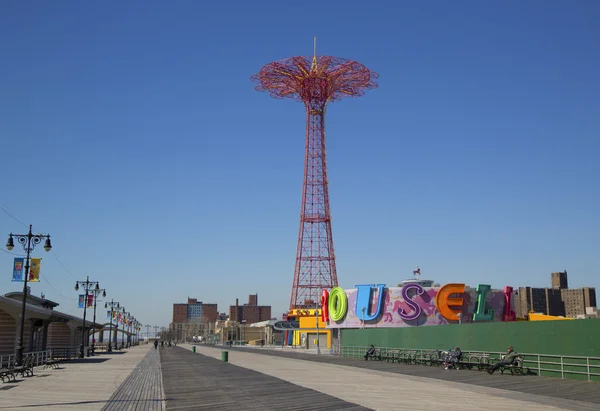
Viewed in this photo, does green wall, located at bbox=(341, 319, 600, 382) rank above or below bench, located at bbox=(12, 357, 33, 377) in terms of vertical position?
above

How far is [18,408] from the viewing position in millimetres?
18297

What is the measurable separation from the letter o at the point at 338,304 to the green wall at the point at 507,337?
15069 millimetres

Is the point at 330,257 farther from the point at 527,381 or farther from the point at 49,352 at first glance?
the point at 527,381

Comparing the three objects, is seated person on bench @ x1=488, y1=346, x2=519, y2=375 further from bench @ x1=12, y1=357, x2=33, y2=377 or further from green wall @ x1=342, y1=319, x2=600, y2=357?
bench @ x1=12, y1=357, x2=33, y2=377

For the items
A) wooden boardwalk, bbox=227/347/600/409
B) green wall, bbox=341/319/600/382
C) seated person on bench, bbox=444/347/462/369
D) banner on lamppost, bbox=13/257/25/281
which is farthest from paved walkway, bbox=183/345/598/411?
banner on lamppost, bbox=13/257/25/281

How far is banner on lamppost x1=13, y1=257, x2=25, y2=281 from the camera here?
34.9 m

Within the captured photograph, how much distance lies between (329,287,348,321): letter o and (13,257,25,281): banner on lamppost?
37.2 m

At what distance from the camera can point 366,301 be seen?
205ft

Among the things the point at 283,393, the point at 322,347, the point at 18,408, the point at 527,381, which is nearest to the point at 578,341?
the point at 527,381

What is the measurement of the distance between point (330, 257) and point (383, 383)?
65.2 meters

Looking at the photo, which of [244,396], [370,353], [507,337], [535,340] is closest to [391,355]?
[370,353]

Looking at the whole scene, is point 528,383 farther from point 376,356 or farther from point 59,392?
point 376,356

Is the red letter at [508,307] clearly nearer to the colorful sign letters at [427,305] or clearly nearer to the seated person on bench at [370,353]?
the colorful sign letters at [427,305]

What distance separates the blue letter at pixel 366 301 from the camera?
61.0m
